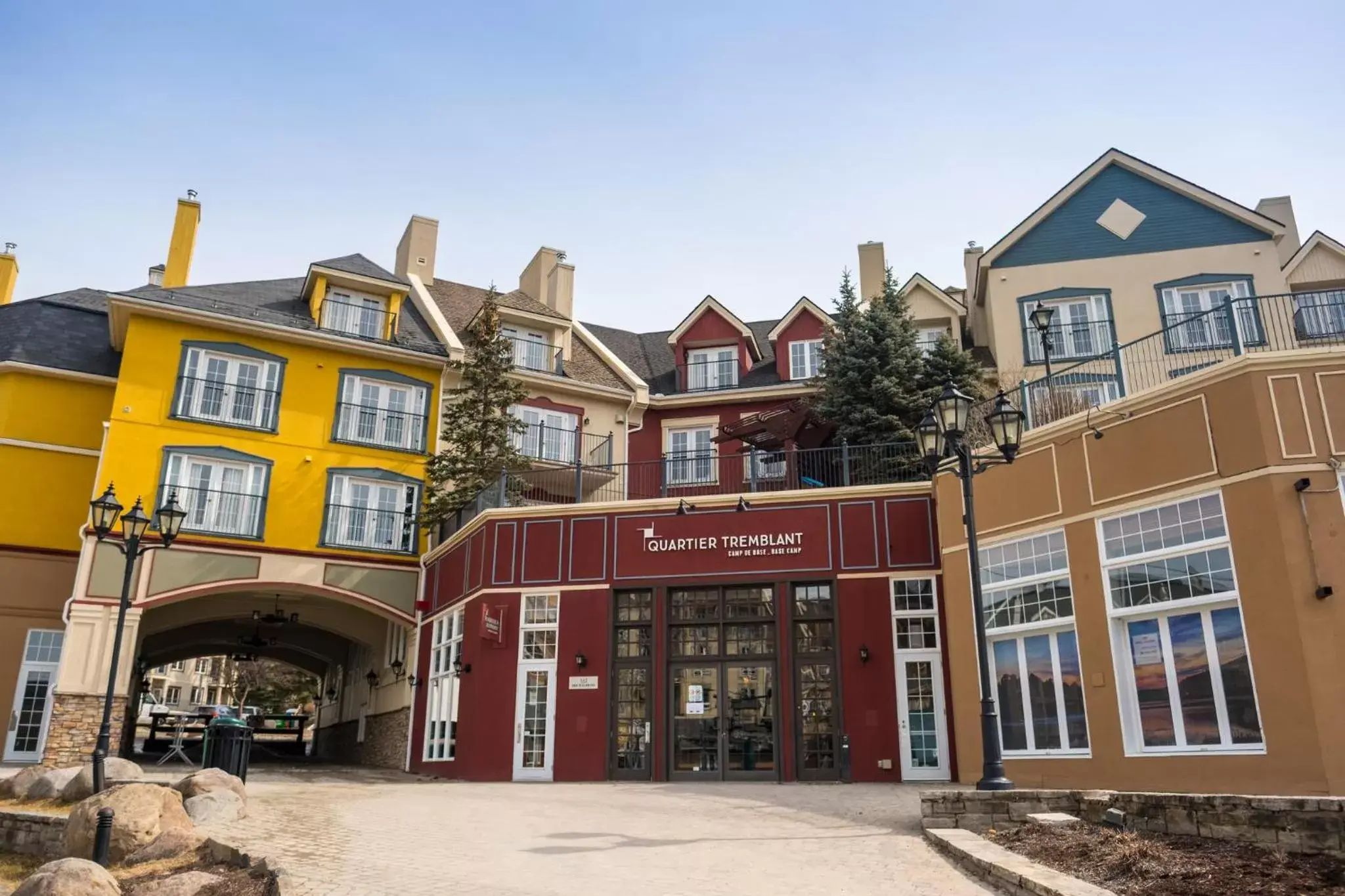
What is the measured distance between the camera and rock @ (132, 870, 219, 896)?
8617 millimetres

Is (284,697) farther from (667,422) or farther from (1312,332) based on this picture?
(1312,332)

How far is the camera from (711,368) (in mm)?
28297

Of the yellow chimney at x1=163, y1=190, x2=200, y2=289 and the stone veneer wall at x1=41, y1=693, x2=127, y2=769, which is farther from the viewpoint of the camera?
the yellow chimney at x1=163, y1=190, x2=200, y2=289

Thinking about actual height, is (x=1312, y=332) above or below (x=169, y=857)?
above

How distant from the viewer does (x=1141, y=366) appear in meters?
A: 18.5

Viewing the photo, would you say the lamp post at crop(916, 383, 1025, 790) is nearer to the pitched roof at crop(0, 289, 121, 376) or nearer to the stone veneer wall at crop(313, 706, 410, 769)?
the stone veneer wall at crop(313, 706, 410, 769)

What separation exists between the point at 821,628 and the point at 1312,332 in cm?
915

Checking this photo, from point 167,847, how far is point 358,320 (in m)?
17.2

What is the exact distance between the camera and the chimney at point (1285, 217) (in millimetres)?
24875

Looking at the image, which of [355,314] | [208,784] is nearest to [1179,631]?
[208,784]

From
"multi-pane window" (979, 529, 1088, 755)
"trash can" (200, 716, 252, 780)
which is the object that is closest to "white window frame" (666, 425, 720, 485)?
"multi-pane window" (979, 529, 1088, 755)

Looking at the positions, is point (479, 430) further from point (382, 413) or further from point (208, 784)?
point (208, 784)

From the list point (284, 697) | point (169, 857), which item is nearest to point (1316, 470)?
point (169, 857)

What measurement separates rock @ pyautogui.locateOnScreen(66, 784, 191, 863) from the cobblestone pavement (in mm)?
635
